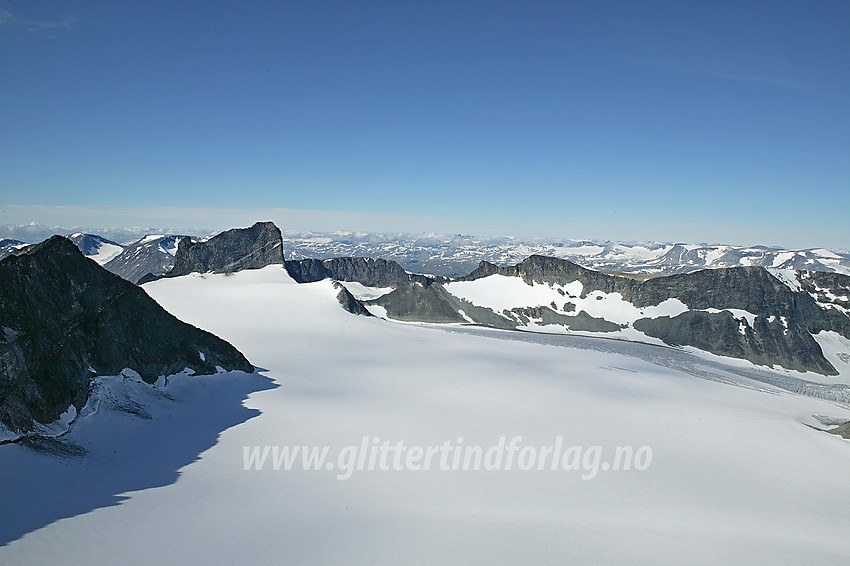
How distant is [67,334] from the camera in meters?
19.9

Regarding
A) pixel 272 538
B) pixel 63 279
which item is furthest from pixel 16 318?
pixel 272 538

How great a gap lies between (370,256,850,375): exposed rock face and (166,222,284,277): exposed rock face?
39.2 metres

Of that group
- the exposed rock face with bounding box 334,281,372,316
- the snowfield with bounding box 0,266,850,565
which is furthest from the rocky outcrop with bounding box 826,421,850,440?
the exposed rock face with bounding box 334,281,372,316

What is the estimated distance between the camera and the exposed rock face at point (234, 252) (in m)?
104

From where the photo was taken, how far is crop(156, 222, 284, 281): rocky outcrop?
104 meters

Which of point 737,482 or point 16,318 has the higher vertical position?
point 16,318

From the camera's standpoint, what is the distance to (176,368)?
26484mm

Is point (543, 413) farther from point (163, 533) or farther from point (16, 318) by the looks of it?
point (16, 318)

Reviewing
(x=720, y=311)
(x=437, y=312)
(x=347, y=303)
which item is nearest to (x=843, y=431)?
(x=347, y=303)

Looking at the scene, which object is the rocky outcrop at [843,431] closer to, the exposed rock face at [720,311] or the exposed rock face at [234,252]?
the exposed rock face at [720,311]

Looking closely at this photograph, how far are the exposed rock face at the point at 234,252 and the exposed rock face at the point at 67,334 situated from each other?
260 feet

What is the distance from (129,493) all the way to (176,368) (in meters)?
14.0

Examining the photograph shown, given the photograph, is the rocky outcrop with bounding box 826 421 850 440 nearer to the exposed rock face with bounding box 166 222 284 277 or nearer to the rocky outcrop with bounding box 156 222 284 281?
the rocky outcrop with bounding box 156 222 284 281

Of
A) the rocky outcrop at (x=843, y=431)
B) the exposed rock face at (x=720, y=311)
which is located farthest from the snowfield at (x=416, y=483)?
the exposed rock face at (x=720, y=311)
